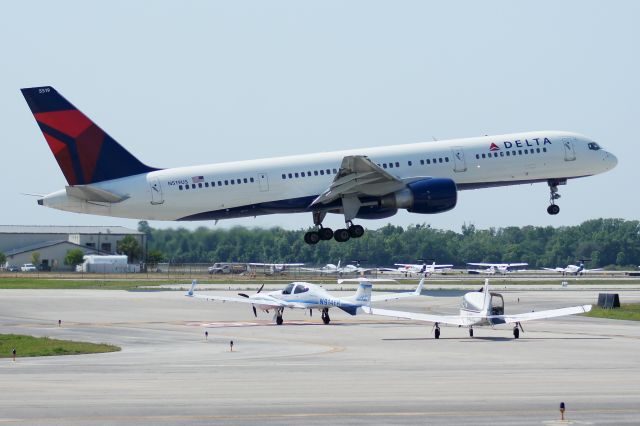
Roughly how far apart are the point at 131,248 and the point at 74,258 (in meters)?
22.0

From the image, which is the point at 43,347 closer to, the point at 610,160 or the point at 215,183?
the point at 215,183

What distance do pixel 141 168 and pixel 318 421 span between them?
4663cm

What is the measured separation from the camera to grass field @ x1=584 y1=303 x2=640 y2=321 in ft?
172

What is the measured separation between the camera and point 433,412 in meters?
22.2

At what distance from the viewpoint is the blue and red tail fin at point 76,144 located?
65.2m

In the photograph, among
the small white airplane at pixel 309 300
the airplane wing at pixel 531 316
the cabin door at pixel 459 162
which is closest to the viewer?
the airplane wing at pixel 531 316

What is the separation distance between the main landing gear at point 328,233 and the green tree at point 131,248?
37961mm

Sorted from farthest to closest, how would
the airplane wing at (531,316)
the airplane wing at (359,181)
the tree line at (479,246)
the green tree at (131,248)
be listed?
the tree line at (479,246) → the green tree at (131,248) → the airplane wing at (359,181) → the airplane wing at (531,316)

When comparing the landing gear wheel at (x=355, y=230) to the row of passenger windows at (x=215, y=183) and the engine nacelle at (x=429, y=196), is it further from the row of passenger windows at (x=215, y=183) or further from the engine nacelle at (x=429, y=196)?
the row of passenger windows at (x=215, y=183)

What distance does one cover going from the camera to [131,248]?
109812 mm

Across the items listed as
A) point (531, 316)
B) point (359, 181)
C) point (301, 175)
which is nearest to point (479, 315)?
point (531, 316)

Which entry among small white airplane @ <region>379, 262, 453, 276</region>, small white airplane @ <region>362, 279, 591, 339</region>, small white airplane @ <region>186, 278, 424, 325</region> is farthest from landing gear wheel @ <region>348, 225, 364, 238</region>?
small white airplane @ <region>379, 262, 453, 276</region>

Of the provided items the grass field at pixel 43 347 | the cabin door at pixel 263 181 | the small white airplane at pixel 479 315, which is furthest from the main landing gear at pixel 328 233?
the grass field at pixel 43 347

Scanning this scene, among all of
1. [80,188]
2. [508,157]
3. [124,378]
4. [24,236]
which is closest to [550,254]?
[24,236]
